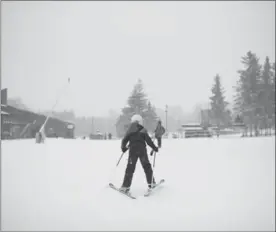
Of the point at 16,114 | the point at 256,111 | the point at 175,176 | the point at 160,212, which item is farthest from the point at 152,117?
the point at 256,111

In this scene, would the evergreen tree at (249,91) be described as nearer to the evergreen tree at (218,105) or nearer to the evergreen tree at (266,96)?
the evergreen tree at (266,96)

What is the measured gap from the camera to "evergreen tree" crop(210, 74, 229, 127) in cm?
378

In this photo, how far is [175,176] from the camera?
109 inches

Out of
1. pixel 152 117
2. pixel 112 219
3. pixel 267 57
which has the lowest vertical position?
pixel 112 219

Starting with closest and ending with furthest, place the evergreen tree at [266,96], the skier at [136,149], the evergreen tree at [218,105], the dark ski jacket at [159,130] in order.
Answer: the skier at [136,149] → the dark ski jacket at [159,130] → the evergreen tree at [218,105] → the evergreen tree at [266,96]

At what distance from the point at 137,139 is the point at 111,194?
0.79m

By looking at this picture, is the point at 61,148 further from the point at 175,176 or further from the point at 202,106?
the point at 202,106

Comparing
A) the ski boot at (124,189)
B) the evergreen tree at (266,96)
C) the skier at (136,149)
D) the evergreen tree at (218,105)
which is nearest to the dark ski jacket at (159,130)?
the skier at (136,149)

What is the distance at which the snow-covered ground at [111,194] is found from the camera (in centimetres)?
189

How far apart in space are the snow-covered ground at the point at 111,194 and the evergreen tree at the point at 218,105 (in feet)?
3.50

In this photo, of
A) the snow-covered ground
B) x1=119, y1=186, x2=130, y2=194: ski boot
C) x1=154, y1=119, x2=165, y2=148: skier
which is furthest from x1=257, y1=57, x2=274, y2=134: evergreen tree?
x1=119, y1=186, x2=130, y2=194: ski boot

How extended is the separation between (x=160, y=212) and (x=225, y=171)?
1881mm

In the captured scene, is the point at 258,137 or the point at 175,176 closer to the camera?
the point at 175,176

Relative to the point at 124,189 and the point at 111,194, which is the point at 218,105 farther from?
the point at 111,194
